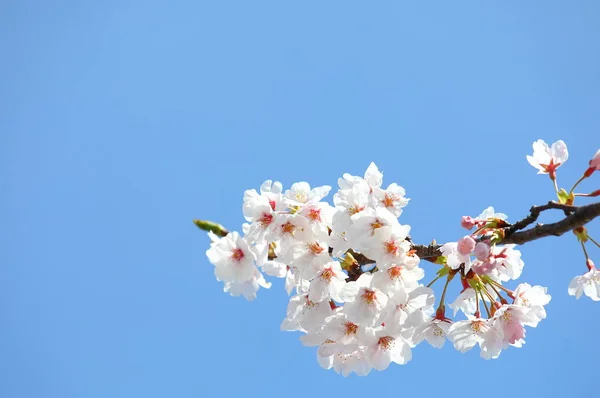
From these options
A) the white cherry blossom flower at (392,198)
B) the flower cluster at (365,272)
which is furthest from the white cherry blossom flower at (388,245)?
the white cherry blossom flower at (392,198)

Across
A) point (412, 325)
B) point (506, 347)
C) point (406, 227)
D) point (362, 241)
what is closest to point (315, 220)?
point (362, 241)

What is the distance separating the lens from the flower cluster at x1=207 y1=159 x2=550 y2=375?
8.48 feet

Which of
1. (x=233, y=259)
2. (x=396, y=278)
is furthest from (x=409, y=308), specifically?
(x=233, y=259)

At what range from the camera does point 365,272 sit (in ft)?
9.13

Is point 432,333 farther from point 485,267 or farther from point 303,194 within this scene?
point 303,194

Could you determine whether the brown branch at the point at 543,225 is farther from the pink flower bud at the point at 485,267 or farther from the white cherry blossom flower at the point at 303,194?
the white cherry blossom flower at the point at 303,194

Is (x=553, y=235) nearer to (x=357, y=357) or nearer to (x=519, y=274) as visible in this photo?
(x=519, y=274)

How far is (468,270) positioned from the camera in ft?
8.53

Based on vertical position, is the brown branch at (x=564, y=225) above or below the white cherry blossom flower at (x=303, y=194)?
below

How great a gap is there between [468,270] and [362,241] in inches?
22.6

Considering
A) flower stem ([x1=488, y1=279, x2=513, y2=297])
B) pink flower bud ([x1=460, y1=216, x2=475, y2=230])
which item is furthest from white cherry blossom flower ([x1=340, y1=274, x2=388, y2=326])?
flower stem ([x1=488, y1=279, x2=513, y2=297])

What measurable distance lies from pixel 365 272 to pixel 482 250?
660 mm

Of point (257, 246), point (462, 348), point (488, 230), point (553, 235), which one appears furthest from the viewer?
point (462, 348)

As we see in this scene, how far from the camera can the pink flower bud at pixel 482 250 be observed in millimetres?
2386
